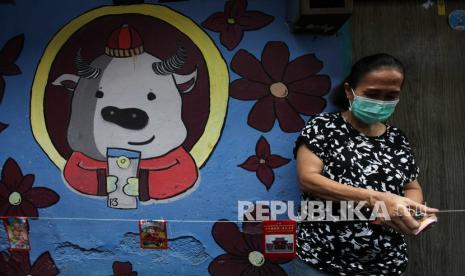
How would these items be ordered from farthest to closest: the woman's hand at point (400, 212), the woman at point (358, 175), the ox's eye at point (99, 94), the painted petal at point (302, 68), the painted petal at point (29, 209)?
the painted petal at point (29, 209)
the ox's eye at point (99, 94)
the painted petal at point (302, 68)
the woman at point (358, 175)
the woman's hand at point (400, 212)

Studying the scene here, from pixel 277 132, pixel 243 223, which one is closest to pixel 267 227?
pixel 243 223

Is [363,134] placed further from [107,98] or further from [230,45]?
[107,98]

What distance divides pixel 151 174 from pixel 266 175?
2.32 feet

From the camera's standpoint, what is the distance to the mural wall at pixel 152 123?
7.58 feet

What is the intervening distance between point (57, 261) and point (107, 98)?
1.12m

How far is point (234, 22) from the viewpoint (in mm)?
2320

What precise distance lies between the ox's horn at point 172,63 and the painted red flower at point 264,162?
2.20ft

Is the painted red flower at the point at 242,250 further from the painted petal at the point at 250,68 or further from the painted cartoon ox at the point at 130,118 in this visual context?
the painted petal at the point at 250,68

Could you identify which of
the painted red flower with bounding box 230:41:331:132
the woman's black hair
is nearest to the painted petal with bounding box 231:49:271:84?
the painted red flower with bounding box 230:41:331:132

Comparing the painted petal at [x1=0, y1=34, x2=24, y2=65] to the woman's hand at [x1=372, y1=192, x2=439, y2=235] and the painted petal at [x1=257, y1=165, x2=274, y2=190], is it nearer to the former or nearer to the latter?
the painted petal at [x1=257, y1=165, x2=274, y2=190]

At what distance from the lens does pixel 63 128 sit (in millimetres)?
2439

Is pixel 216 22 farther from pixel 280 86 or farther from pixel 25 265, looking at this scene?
pixel 25 265

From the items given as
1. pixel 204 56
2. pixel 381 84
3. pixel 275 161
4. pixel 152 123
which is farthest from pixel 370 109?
pixel 152 123

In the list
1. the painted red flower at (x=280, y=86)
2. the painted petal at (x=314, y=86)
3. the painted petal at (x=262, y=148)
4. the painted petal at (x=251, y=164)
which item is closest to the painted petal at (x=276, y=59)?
the painted red flower at (x=280, y=86)
